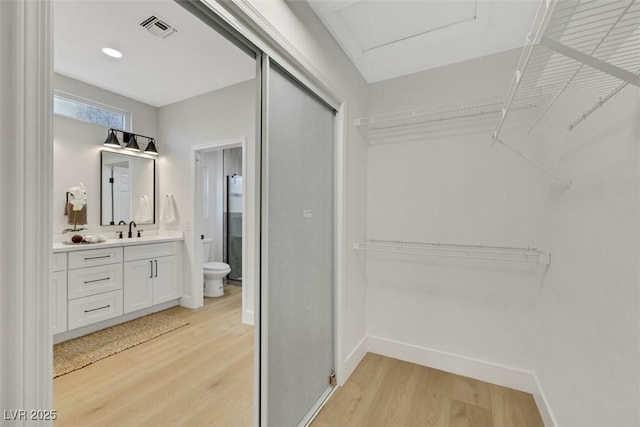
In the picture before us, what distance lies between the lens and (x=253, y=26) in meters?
1.21

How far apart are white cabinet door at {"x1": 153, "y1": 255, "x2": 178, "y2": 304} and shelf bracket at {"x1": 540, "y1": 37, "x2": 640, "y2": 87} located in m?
3.84

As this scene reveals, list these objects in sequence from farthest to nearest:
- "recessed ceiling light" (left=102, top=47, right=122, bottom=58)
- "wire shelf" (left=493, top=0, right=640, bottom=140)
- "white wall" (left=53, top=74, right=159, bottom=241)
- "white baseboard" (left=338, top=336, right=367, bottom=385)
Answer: "white wall" (left=53, top=74, right=159, bottom=241), "recessed ceiling light" (left=102, top=47, right=122, bottom=58), "white baseboard" (left=338, top=336, right=367, bottom=385), "wire shelf" (left=493, top=0, right=640, bottom=140)

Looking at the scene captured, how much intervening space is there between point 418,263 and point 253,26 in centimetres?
202

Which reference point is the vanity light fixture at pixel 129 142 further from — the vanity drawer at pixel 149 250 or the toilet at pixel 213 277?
the toilet at pixel 213 277

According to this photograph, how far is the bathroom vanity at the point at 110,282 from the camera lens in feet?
8.52

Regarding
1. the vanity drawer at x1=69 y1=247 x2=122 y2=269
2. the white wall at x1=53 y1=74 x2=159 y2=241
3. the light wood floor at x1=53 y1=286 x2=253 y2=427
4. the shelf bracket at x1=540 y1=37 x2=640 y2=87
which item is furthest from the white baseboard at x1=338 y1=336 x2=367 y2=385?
the white wall at x1=53 y1=74 x2=159 y2=241

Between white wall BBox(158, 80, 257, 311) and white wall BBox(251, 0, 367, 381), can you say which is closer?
white wall BBox(251, 0, 367, 381)

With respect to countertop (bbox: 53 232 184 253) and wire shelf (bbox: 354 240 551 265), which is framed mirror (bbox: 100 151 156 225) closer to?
countertop (bbox: 53 232 184 253)

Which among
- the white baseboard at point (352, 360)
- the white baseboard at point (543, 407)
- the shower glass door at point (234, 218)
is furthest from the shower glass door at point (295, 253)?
the shower glass door at point (234, 218)

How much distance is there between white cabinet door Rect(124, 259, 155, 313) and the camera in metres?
3.08

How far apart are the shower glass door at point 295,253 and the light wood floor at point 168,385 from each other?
468mm

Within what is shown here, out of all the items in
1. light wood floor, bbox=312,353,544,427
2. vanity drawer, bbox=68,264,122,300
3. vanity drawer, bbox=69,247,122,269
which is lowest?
light wood floor, bbox=312,353,544,427

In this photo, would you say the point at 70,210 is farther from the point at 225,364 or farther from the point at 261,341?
the point at 261,341

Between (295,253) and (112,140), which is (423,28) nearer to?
(295,253)
